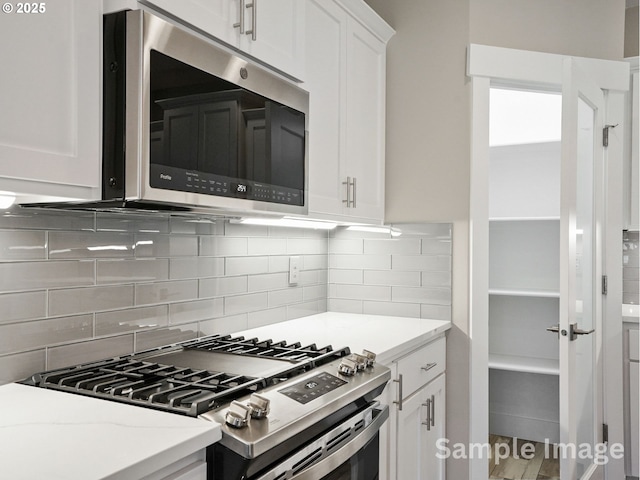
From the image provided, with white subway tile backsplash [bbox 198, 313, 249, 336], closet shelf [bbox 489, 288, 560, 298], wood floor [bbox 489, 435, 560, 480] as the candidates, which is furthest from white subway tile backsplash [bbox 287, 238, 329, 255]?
wood floor [bbox 489, 435, 560, 480]

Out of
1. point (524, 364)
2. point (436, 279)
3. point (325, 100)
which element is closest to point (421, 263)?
point (436, 279)

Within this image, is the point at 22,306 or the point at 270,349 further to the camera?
the point at 270,349

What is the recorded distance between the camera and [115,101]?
1.20 m

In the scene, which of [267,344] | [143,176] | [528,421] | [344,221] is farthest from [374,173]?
[528,421]

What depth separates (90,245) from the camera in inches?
59.2

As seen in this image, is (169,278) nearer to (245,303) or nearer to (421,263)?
(245,303)

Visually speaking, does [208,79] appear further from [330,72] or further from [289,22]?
[330,72]

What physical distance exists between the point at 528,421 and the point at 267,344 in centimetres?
242

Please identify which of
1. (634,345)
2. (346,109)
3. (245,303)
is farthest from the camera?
(634,345)

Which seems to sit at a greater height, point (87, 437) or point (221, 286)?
point (221, 286)

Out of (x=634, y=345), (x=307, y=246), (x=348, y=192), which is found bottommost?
(x=634, y=345)

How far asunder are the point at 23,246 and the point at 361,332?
1.30 metres

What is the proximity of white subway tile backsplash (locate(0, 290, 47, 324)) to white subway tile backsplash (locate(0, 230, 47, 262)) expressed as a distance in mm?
90

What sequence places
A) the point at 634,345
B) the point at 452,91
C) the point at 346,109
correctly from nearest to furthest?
the point at 346,109
the point at 452,91
the point at 634,345
